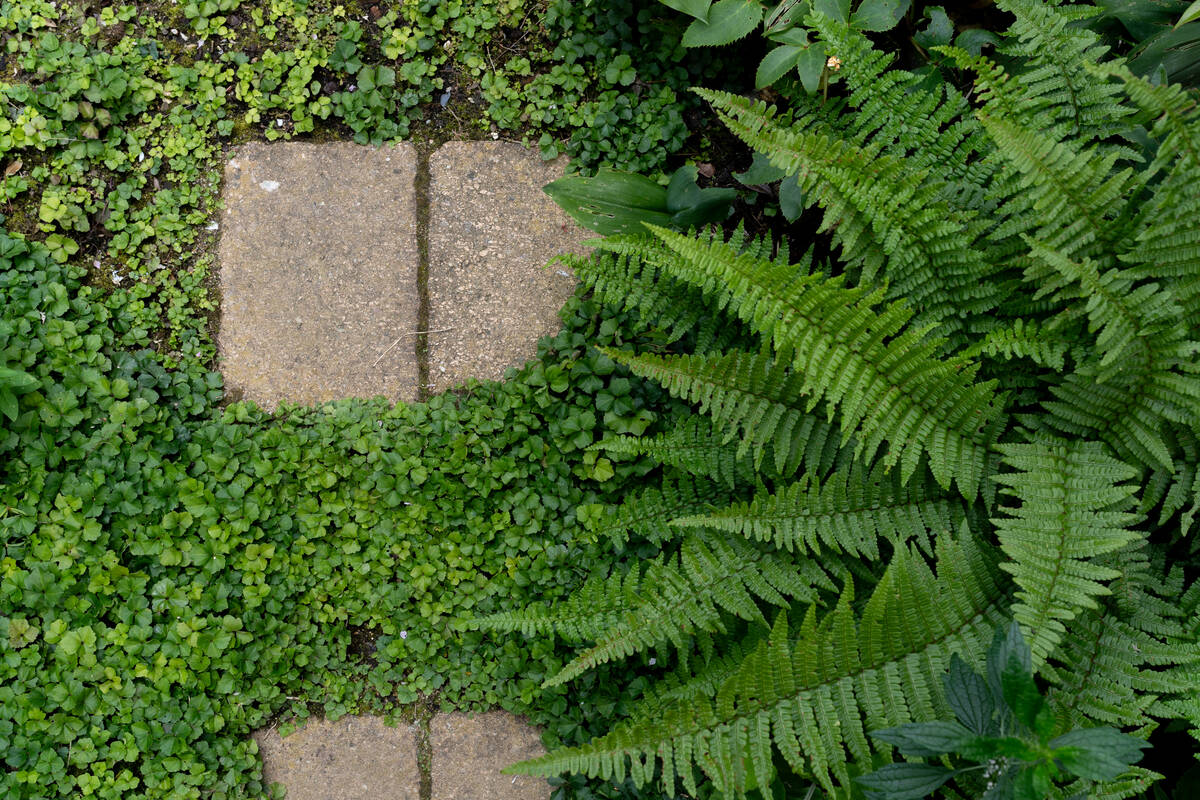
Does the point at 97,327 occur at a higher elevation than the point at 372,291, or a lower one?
lower

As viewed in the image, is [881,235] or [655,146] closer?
[881,235]

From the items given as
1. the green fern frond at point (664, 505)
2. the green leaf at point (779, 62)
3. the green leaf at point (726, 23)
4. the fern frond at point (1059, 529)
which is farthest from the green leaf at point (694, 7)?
the fern frond at point (1059, 529)

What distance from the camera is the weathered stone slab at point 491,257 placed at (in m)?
3.25

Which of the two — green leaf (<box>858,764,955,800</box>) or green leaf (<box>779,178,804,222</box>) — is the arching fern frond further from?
green leaf (<box>779,178,804,222</box>)

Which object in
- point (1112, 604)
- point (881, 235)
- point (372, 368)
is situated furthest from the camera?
point (372, 368)

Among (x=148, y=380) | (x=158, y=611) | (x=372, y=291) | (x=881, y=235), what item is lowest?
(x=158, y=611)

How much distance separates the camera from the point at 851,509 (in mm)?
2514

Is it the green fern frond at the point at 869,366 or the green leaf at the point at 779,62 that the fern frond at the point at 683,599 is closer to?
the green fern frond at the point at 869,366

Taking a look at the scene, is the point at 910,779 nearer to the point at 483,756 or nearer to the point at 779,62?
the point at 483,756

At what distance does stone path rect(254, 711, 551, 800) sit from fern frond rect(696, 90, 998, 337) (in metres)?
1.86

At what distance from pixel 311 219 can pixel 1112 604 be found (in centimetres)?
284

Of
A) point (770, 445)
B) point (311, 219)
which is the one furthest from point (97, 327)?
point (770, 445)

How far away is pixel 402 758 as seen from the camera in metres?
3.02

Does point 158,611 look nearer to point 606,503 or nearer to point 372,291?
point 372,291
